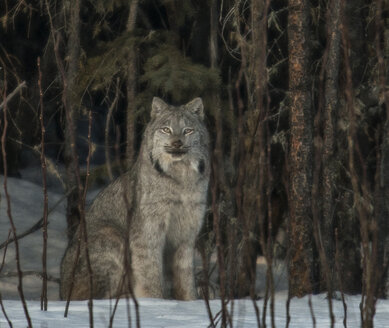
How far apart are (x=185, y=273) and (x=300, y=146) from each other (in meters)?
1.57

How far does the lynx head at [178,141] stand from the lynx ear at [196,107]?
31mm

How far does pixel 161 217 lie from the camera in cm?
722

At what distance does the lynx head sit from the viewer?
727 cm

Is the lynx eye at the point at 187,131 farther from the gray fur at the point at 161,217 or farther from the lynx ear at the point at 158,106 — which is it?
the lynx ear at the point at 158,106

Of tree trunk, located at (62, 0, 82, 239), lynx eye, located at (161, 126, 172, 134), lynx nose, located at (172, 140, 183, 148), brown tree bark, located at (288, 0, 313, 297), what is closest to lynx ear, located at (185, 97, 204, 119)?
lynx eye, located at (161, 126, 172, 134)

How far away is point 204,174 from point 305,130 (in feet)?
3.37

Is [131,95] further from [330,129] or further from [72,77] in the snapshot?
[330,129]

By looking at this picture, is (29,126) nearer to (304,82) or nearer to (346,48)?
(304,82)

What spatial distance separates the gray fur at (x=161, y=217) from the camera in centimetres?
724

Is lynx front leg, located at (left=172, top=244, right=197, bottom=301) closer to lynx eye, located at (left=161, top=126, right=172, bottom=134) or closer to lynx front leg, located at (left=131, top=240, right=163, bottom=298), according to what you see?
lynx front leg, located at (left=131, top=240, right=163, bottom=298)

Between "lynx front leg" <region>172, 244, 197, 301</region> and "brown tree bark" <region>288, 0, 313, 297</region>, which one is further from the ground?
"brown tree bark" <region>288, 0, 313, 297</region>

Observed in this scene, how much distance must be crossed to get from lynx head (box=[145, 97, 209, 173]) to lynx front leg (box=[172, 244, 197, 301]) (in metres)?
0.75

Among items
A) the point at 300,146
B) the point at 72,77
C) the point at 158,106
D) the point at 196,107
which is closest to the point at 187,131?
the point at 196,107

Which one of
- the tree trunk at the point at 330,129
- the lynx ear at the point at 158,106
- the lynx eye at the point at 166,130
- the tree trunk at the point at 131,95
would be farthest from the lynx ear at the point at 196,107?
the tree trunk at the point at 131,95
